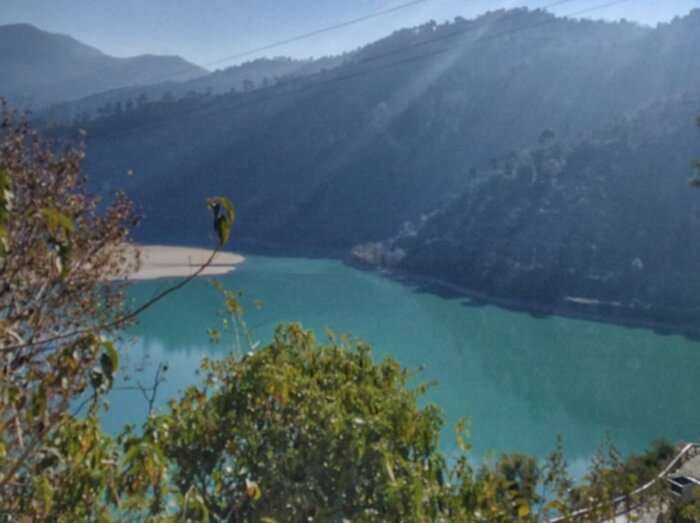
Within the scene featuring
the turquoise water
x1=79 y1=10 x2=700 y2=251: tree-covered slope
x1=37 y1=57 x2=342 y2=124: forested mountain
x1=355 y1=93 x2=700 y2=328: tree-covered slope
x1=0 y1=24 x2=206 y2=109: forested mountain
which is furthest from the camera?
x1=0 y1=24 x2=206 y2=109: forested mountain

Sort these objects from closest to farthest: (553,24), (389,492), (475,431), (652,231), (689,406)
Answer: (389,492) → (475,431) → (689,406) → (652,231) → (553,24)

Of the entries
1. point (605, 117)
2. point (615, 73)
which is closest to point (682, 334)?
point (605, 117)

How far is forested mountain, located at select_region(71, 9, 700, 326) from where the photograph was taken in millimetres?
24516

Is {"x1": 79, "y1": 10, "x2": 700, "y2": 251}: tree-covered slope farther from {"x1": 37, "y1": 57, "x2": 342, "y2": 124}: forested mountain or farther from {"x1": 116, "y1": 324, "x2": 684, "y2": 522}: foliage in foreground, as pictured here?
{"x1": 116, "y1": 324, "x2": 684, "y2": 522}: foliage in foreground

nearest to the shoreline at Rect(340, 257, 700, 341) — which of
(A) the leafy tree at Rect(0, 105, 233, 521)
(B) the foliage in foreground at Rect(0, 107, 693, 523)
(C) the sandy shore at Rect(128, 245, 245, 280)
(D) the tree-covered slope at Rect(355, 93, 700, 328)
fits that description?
(D) the tree-covered slope at Rect(355, 93, 700, 328)

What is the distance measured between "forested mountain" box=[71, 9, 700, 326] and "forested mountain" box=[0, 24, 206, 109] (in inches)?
728

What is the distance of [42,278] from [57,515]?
846 millimetres

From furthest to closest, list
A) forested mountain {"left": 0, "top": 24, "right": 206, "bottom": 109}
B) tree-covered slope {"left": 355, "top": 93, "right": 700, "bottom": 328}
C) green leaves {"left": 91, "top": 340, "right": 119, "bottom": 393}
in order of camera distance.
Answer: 1. forested mountain {"left": 0, "top": 24, "right": 206, "bottom": 109}
2. tree-covered slope {"left": 355, "top": 93, "right": 700, "bottom": 328}
3. green leaves {"left": 91, "top": 340, "right": 119, "bottom": 393}

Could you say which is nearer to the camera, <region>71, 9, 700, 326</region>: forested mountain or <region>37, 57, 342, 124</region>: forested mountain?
<region>71, 9, 700, 326</region>: forested mountain

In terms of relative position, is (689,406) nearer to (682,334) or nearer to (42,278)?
(682,334)

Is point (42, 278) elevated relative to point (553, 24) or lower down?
lower down

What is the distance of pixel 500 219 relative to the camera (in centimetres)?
2750

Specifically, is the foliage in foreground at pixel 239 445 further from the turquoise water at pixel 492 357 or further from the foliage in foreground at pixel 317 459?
the turquoise water at pixel 492 357

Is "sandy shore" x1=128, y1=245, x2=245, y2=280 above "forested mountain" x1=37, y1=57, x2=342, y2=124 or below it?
below
